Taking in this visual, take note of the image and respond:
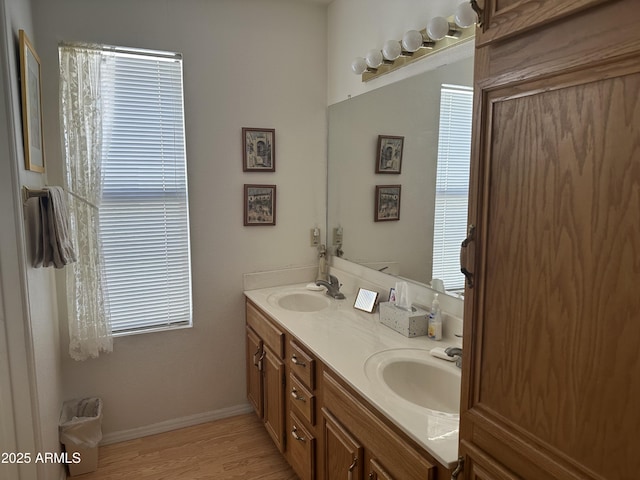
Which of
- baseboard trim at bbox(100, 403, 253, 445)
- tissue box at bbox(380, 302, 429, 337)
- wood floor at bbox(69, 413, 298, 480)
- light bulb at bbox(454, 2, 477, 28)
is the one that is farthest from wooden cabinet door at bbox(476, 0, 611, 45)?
baseboard trim at bbox(100, 403, 253, 445)

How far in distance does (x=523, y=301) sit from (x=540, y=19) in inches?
20.7

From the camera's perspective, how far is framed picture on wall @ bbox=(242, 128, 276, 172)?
266 centimetres

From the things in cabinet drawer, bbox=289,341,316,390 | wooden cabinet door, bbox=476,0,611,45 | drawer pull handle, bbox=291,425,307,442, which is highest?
wooden cabinet door, bbox=476,0,611,45

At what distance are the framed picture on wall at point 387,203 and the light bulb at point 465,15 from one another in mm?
796

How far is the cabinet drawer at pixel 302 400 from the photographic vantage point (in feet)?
6.07

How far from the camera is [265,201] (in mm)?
2744

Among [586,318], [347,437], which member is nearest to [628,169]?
[586,318]

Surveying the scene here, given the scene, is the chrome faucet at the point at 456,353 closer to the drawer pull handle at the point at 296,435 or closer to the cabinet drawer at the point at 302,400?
the cabinet drawer at the point at 302,400

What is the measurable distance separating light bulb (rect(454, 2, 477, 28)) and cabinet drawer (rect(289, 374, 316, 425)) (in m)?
1.60

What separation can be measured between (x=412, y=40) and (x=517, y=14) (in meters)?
1.16

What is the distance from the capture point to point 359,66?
234 centimetres

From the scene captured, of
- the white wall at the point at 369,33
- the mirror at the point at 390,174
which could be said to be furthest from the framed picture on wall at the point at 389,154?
the white wall at the point at 369,33

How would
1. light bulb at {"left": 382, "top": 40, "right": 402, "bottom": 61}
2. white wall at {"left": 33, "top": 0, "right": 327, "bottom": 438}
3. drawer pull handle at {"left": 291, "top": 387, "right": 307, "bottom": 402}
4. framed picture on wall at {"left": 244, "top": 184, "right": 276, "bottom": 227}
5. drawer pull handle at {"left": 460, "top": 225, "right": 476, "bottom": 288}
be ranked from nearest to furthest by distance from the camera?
drawer pull handle at {"left": 460, "top": 225, "right": 476, "bottom": 288} < drawer pull handle at {"left": 291, "top": 387, "right": 307, "bottom": 402} < light bulb at {"left": 382, "top": 40, "right": 402, "bottom": 61} < white wall at {"left": 33, "top": 0, "right": 327, "bottom": 438} < framed picture on wall at {"left": 244, "top": 184, "right": 276, "bottom": 227}

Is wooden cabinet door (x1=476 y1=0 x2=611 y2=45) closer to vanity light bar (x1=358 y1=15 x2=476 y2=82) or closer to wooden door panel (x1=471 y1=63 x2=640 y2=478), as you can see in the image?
wooden door panel (x1=471 y1=63 x2=640 y2=478)
